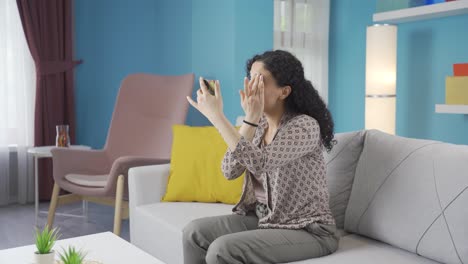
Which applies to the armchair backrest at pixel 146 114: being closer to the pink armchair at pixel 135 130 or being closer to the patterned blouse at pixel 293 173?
the pink armchair at pixel 135 130

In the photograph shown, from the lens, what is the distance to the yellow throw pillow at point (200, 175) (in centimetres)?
260

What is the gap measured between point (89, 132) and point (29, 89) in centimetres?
64

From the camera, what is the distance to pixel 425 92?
3623mm

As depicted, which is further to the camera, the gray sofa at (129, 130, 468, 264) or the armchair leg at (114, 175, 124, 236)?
the armchair leg at (114, 175, 124, 236)

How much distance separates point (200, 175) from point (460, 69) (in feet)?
5.35

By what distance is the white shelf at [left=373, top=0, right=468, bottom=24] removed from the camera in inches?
124

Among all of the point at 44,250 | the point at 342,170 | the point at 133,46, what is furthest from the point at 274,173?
the point at 133,46

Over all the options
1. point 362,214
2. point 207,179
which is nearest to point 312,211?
point 362,214

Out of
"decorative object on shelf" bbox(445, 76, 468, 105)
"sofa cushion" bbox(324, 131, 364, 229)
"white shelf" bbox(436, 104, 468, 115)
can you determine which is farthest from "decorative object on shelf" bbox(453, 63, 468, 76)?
"sofa cushion" bbox(324, 131, 364, 229)

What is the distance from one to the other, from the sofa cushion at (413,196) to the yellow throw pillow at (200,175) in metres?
0.74

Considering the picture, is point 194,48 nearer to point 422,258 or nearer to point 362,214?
point 362,214

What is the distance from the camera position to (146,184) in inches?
105

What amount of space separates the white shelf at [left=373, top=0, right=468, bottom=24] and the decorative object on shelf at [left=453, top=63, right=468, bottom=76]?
330mm

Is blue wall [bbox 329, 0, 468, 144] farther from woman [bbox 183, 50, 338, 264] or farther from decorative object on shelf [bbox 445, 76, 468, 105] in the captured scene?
woman [bbox 183, 50, 338, 264]
